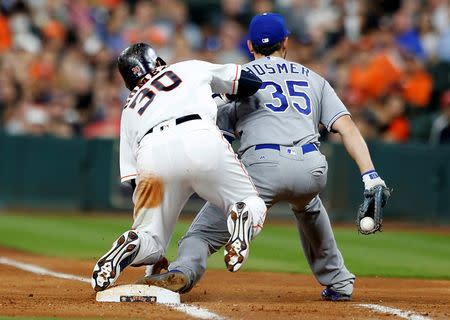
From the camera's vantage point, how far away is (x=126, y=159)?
6.75 meters

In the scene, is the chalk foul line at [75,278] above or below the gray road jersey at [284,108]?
below

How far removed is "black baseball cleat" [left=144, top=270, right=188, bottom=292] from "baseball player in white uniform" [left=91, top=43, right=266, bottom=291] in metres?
0.13

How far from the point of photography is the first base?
646 centimetres

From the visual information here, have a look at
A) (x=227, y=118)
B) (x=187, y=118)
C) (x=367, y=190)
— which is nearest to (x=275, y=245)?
(x=227, y=118)

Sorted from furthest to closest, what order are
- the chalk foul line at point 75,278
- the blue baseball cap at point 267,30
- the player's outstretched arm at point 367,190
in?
1. the blue baseball cap at point 267,30
2. the player's outstretched arm at point 367,190
3. the chalk foul line at point 75,278

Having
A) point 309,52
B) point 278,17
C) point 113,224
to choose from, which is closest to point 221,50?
point 309,52

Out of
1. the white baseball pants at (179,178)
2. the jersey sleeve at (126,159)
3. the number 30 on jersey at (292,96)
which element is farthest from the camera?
the number 30 on jersey at (292,96)

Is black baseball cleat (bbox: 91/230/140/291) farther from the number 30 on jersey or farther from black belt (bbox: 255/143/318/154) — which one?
the number 30 on jersey

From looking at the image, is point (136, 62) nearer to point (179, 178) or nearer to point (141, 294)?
point (179, 178)

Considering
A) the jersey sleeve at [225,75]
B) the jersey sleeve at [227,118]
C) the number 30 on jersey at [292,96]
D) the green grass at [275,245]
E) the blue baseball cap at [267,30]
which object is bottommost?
the green grass at [275,245]

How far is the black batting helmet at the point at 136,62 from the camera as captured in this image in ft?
22.3

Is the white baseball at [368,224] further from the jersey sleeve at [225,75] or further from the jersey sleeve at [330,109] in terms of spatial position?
the jersey sleeve at [225,75]

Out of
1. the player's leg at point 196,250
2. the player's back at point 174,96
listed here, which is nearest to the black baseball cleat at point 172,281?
the player's leg at point 196,250

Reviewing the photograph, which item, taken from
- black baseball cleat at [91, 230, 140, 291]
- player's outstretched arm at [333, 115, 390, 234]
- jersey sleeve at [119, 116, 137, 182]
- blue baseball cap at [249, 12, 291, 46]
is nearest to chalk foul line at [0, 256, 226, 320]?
black baseball cleat at [91, 230, 140, 291]
